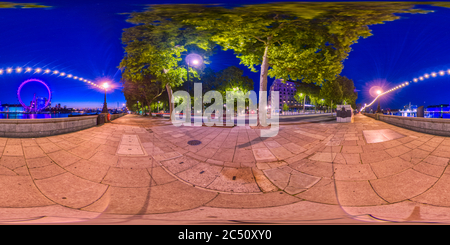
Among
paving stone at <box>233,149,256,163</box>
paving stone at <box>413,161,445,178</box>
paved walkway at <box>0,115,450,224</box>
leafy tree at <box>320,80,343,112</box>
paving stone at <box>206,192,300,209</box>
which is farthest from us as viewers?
leafy tree at <box>320,80,343,112</box>

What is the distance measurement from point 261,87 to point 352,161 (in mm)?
2204

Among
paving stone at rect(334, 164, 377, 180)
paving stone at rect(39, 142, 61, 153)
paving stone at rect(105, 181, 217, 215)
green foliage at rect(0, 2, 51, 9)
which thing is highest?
green foliage at rect(0, 2, 51, 9)

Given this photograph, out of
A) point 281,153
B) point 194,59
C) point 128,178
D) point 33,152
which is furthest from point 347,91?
point 33,152

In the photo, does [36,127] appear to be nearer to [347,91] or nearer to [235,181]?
[235,181]

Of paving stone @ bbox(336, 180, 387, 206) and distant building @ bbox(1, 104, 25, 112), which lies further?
distant building @ bbox(1, 104, 25, 112)

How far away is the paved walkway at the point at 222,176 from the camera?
4.82 ft

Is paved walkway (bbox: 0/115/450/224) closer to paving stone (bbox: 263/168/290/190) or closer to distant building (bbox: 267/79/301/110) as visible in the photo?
paving stone (bbox: 263/168/290/190)

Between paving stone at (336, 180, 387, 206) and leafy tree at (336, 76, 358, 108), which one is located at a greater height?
leafy tree at (336, 76, 358, 108)

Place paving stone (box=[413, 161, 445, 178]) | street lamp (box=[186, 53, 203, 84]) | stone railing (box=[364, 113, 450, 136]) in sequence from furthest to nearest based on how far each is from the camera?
street lamp (box=[186, 53, 203, 84]), stone railing (box=[364, 113, 450, 136]), paving stone (box=[413, 161, 445, 178])

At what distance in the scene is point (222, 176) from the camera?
6.41ft

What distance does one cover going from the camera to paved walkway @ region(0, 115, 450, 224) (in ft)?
4.82

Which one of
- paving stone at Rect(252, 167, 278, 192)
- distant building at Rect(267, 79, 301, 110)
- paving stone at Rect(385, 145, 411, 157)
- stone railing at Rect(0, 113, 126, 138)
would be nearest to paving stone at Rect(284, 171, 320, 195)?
paving stone at Rect(252, 167, 278, 192)
